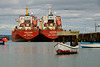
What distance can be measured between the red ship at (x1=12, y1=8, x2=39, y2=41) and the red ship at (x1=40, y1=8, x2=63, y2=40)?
422 centimetres

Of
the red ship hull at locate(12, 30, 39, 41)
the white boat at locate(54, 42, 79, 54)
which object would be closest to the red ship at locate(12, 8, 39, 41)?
the red ship hull at locate(12, 30, 39, 41)

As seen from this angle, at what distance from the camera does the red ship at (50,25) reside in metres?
115

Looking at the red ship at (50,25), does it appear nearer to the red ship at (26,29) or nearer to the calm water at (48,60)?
the red ship at (26,29)

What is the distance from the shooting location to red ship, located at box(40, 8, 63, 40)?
115 metres

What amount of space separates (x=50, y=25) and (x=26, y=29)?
39.8 feet

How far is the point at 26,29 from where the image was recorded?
402ft

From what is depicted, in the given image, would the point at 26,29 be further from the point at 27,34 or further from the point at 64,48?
the point at 64,48

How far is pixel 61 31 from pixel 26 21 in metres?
19.7

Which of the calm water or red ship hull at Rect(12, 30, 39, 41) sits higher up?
red ship hull at Rect(12, 30, 39, 41)

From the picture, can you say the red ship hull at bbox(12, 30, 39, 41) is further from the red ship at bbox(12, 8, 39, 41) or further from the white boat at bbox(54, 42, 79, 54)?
the white boat at bbox(54, 42, 79, 54)

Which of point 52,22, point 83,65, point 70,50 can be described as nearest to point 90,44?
point 70,50

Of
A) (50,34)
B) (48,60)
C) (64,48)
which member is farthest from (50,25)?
(48,60)

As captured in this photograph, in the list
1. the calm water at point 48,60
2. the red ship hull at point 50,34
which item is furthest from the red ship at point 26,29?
the calm water at point 48,60

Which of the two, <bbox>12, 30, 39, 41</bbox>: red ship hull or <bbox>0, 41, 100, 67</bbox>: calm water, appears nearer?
<bbox>0, 41, 100, 67</bbox>: calm water
